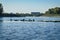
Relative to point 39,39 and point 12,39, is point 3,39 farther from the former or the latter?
point 39,39

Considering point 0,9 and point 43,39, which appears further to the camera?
point 0,9

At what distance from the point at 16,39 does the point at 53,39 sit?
557cm

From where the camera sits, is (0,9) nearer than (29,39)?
No

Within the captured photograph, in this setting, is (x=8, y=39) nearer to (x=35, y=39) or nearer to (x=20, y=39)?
(x=20, y=39)

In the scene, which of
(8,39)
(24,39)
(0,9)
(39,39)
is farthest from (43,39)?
(0,9)

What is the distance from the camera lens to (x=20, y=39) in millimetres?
32156

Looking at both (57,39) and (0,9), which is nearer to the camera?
(57,39)

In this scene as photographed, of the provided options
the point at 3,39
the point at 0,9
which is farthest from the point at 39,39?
the point at 0,9

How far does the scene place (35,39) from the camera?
1267 inches

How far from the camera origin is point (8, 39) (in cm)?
3225

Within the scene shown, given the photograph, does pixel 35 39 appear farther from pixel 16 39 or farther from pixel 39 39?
pixel 16 39

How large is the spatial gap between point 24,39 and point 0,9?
6692 inches

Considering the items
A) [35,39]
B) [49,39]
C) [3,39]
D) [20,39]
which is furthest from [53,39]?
[3,39]

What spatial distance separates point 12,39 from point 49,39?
5.51 m
